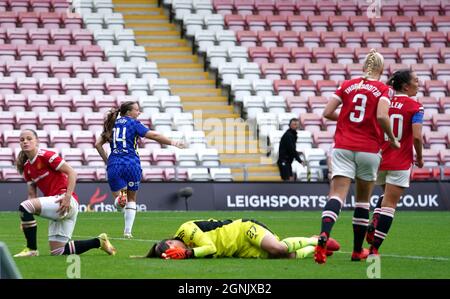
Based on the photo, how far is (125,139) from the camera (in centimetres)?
1795

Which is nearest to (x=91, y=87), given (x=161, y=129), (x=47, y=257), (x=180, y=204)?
(x=161, y=129)

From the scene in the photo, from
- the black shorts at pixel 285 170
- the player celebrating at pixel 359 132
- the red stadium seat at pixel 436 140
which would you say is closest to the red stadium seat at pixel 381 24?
the red stadium seat at pixel 436 140

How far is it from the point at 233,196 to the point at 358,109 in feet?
48.8

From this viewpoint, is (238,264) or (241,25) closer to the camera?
(238,264)

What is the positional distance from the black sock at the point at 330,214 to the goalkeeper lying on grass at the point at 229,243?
0.82 m

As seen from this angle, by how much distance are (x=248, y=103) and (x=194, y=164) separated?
3.15 m

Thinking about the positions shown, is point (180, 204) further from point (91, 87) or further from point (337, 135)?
point (337, 135)

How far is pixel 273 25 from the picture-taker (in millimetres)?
35375

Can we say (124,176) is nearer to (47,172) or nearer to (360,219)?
(47,172)

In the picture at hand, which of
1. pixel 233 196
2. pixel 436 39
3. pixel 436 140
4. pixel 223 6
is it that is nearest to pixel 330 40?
pixel 436 39

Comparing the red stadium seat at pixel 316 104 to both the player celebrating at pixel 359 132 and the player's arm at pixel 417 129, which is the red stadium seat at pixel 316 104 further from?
the player celebrating at pixel 359 132

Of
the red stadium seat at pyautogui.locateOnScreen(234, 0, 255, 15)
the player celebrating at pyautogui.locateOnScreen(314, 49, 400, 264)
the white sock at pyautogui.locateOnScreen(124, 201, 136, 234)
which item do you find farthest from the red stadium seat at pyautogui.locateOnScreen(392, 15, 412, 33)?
the player celebrating at pyautogui.locateOnScreen(314, 49, 400, 264)

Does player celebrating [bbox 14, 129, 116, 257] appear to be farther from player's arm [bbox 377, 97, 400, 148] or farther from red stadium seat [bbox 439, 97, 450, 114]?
red stadium seat [bbox 439, 97, 450, 114]

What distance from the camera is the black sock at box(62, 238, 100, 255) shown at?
42.9 ft
